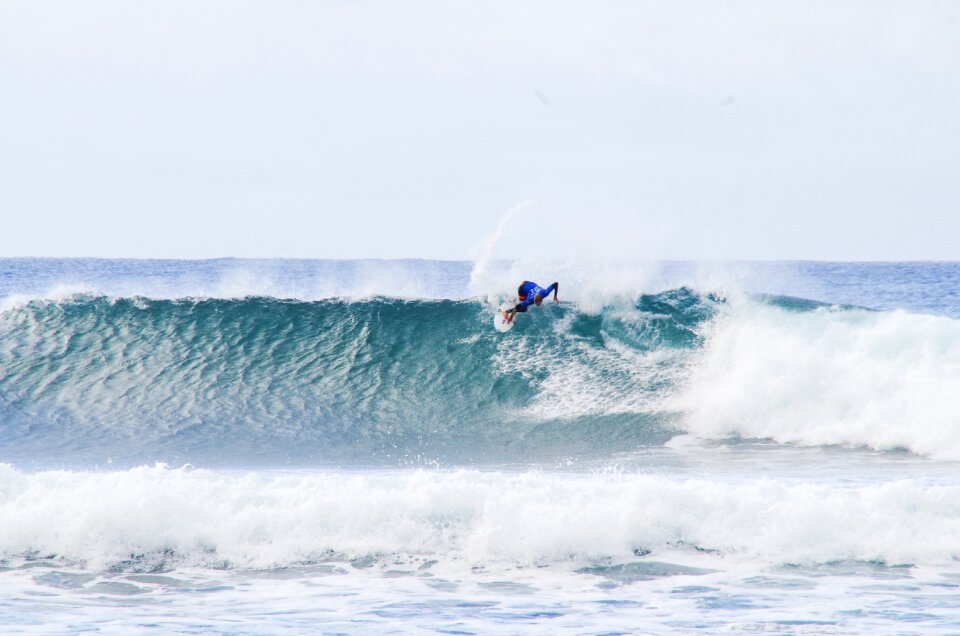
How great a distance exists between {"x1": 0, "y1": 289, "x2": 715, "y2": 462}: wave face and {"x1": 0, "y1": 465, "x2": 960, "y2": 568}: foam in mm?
4083

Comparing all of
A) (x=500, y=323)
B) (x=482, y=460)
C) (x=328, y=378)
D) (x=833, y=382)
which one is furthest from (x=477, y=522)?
(x=500, y=323)

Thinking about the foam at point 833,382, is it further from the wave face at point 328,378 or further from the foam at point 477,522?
the foam at point 477,522

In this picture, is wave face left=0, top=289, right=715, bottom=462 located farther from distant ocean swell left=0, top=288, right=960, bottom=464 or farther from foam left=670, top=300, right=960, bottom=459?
foam left=670, top=300, right=960, bottom=459

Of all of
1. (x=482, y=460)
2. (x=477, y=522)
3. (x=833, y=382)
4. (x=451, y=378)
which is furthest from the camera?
(x=451, y=378)

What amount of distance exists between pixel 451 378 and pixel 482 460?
3.36 meters

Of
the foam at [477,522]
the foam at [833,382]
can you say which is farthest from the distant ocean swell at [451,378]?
the foam at [477,522]

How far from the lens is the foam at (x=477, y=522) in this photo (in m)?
7.71

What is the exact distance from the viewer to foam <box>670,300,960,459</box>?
1238 cm

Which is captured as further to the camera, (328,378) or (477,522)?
(328,378)

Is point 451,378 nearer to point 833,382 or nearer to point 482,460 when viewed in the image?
point 482,460

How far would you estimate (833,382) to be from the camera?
13.3 m

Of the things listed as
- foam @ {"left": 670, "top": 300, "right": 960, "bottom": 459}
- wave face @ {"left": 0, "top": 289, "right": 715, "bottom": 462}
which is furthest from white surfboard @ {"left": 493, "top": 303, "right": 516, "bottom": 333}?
foam @ {"left": 670, "top": 300, "right": 960, "bottom": 459}

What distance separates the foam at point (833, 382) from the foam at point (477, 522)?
4134 millimetres

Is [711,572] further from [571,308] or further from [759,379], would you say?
[571,308]
